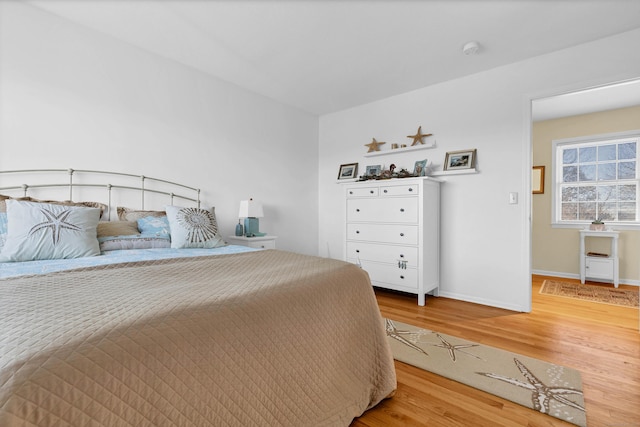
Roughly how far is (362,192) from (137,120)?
7.81ft

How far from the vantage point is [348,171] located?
4.29m

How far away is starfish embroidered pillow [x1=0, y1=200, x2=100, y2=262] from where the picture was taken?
1.73 m

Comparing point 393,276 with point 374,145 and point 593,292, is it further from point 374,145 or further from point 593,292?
point 593,292

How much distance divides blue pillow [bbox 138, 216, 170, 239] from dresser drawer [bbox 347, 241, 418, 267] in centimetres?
208

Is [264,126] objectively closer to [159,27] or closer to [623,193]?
[159,27]

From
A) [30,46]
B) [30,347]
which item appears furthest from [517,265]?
[30,46]

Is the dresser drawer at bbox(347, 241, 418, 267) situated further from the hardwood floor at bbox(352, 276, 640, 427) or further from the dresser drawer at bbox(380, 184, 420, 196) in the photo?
the dresser drawer at bbox(380, 184, 420, 196)

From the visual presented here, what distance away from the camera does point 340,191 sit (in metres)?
4.41

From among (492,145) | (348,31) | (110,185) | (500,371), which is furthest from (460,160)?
(110,185)

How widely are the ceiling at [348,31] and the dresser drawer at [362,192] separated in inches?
47.7

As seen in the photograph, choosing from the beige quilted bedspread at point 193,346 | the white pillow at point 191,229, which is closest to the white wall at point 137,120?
the white pillow at point 191,229

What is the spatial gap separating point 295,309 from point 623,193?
17.1 ft

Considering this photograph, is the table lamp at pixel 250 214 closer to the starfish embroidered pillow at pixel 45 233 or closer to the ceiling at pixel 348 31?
the ceiling at pixel 348 31

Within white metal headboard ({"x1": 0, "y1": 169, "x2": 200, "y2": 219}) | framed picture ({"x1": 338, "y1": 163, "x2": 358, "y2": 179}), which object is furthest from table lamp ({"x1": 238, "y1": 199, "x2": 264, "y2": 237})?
framed picture ({"x1": 338, "y1": 163, "x2": 358, "y2": 179})
